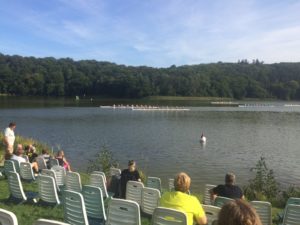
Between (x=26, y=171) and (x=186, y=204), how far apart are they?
693 cm

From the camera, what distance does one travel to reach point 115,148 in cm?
3178

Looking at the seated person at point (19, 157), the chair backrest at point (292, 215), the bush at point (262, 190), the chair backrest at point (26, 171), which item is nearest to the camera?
the chair backrest at point (292, 215)

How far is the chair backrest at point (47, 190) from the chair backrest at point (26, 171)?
2648 mm

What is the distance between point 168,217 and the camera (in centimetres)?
530

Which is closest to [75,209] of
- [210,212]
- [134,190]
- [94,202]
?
[94,202]

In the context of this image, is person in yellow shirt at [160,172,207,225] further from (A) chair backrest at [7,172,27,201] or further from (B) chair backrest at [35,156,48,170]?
(B) chair backrest at [35,156,48,170]

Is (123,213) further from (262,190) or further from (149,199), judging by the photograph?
(262,190)

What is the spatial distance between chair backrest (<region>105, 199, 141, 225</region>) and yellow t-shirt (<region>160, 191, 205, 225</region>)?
49 cm

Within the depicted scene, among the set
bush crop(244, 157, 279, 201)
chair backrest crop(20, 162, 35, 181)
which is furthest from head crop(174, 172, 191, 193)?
bush crop(244, 157, 279, 201)

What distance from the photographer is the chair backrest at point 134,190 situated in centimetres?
841

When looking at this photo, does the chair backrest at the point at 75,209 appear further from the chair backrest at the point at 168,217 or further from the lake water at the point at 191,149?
the lake water at the point at 191,149

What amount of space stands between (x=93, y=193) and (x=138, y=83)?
148 metres

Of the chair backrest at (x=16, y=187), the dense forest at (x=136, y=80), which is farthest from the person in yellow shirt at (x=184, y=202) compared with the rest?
the dense forest at (x=136, y=80)

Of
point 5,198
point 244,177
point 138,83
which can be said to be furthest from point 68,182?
point 138,83
